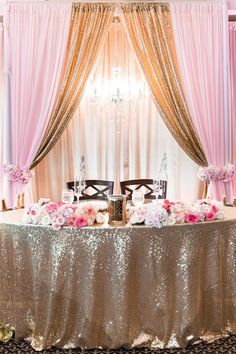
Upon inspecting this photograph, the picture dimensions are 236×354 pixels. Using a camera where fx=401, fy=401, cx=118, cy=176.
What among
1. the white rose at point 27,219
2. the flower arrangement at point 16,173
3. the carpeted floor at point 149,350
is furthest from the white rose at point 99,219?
the flower arrangement at point 16,173

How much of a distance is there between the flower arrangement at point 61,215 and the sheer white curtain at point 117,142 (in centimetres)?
235

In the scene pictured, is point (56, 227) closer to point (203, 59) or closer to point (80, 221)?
point (80, 221)

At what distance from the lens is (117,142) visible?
16.3 feet

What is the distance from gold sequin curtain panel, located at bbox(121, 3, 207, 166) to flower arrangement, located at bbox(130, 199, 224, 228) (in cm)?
185

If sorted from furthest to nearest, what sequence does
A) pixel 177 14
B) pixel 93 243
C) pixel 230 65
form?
pixel 230 65 → pixel 177 14 → pixel 93 243

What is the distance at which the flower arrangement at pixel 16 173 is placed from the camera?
14.1ft

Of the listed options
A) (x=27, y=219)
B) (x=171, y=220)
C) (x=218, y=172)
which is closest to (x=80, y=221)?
(x=27, y=219)

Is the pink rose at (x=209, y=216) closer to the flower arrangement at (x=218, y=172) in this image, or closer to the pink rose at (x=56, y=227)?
the pink rose at (x=56, y=227)

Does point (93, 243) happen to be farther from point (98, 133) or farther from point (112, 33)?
point (112, 33)

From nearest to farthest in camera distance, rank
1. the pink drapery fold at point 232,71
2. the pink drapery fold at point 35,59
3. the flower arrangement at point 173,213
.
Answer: the flower arrangement at point 173,213 < the pink drapery fold at point 35,59 < the pink drapery fold at point 232,71

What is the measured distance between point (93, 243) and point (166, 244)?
0.46m

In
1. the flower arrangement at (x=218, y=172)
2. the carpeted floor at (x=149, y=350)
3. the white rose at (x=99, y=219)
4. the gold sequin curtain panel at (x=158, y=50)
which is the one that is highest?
the gold sequin curtain panel at (x=158, y=50)

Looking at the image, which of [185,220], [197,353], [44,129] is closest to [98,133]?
[44,129]

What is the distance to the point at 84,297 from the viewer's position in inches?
100
